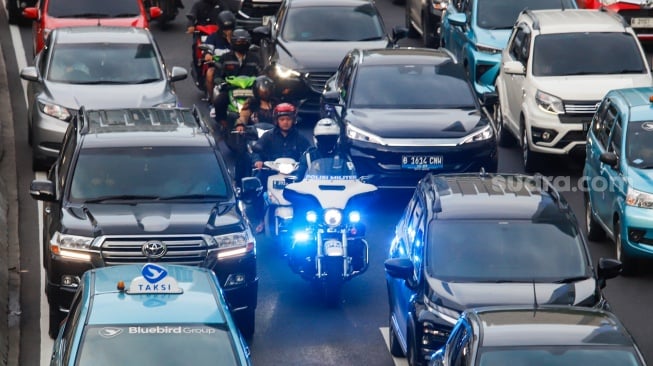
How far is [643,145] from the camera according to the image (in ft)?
67.2

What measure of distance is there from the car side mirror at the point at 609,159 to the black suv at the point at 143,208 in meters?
4.44

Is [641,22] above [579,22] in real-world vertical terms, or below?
below

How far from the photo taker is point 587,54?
2525cm

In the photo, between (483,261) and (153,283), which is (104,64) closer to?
(483,261)

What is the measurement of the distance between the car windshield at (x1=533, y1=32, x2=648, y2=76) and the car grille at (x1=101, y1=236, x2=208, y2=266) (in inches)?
368

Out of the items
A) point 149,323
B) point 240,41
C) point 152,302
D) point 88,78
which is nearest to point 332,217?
point 152,302

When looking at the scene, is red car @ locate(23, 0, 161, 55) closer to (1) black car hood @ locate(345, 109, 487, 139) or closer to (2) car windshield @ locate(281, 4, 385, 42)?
(2) car windshield @ locate(281, 4, 385, 42)

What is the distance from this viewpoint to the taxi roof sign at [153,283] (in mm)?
13453

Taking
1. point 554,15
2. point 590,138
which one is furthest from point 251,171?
point 554,15

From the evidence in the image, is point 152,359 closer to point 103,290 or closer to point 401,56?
point 103,290

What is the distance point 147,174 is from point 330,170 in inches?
80.7

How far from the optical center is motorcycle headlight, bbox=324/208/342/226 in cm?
1847

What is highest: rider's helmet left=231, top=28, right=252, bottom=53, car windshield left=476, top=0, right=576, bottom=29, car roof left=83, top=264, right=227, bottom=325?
car roof left=83, top=264, right=227, bottom=325

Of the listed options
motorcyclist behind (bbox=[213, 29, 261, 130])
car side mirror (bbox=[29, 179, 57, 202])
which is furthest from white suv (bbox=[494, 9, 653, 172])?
car side mirror (bbox=[29, 179, 57, 202])
